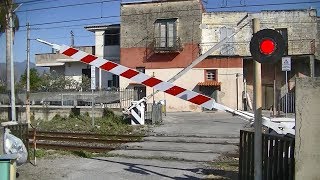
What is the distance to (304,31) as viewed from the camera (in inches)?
1500

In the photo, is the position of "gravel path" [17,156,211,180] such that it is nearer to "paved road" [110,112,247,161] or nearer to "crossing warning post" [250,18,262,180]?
"paved road" [110,112,247,161]

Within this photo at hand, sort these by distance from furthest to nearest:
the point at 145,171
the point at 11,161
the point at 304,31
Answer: the point at 304,31 → the point at 145,171 → the point at 11,161

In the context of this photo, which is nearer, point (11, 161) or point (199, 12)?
point (11, 161)

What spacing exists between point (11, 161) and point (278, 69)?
34963 millimetres

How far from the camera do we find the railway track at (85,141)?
14812 millimetres

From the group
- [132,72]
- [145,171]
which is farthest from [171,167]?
[132,72]

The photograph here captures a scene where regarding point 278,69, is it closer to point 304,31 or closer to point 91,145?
point 304,31

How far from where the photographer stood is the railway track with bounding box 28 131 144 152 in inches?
583

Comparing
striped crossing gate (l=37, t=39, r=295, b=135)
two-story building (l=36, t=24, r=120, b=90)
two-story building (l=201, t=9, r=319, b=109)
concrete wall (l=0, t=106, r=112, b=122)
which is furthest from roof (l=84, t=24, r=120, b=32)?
striped crossing gate (l=37, t=39, r=295, b=135)

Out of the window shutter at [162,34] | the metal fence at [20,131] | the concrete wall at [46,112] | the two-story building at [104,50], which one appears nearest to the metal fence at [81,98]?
the concrete wall at [46,112]

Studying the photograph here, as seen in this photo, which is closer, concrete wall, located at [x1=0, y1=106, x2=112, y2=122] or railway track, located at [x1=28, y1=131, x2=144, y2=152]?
railway track, located at [x1=28, y1=131, x2=144, y2=152]

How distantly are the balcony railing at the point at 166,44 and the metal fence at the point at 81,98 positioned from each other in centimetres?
985

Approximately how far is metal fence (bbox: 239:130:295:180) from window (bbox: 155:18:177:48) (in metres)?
32.2

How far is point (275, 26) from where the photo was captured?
127 ft
